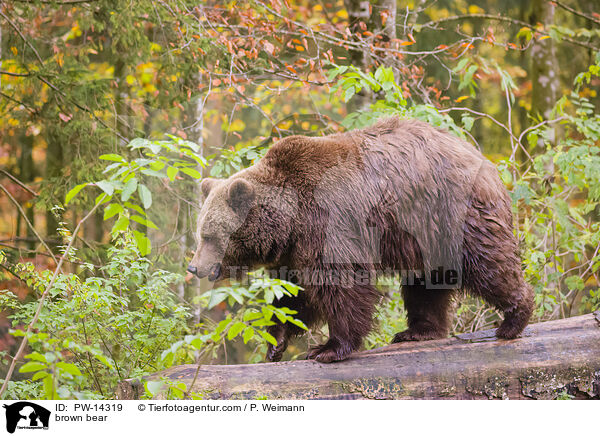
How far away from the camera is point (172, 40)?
6.93m

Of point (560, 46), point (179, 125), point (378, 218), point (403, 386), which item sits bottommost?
point (403, 386)

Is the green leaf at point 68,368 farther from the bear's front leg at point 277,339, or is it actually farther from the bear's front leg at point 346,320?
the bear's front leg at point 277,339

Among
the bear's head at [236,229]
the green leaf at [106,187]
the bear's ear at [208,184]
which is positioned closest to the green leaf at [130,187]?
the green leaf at [106,187]

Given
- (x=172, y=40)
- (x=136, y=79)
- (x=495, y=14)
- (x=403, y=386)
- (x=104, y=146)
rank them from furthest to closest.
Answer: (x=495, y=14) < (x=136, y=79) < (x=172, y=40) < (x=104, y=146) < (x=403, y=386)

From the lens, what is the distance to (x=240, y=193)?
162 inches

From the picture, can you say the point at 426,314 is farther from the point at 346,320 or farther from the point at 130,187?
the point at 130,187

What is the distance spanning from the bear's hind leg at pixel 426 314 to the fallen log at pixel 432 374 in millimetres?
556

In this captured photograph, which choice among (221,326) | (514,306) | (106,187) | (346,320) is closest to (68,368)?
(221,326)

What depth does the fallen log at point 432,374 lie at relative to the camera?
3730 millimetres

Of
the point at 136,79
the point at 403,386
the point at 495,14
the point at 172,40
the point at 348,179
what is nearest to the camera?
the point at 403,386

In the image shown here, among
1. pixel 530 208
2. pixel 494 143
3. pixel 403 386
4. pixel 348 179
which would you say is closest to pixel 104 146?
pixel 348 179

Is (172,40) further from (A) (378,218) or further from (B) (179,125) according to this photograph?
(A) (378,218)

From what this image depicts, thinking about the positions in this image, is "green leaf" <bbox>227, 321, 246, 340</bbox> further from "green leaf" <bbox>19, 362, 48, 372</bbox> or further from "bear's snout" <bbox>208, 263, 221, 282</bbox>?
"bear's snout" <bbox>208, 263, 221, 282</bbox>

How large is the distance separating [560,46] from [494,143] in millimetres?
3100
